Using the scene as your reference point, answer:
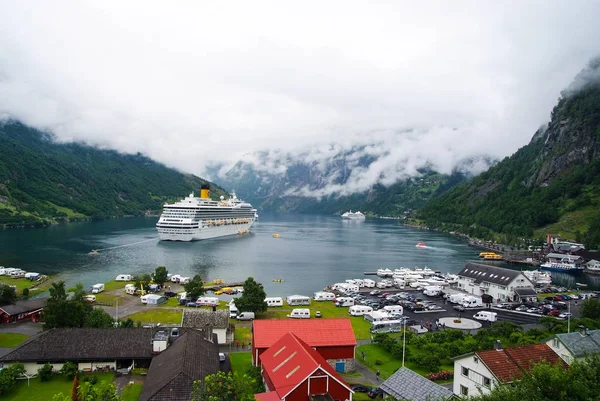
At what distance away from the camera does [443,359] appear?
26531 mm

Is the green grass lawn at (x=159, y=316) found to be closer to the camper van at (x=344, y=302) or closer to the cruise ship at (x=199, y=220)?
the camper van at (x=344, y=302)

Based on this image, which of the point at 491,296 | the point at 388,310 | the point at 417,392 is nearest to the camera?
the point at 417,392

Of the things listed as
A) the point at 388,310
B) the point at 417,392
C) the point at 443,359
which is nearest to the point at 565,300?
the point at 388,310

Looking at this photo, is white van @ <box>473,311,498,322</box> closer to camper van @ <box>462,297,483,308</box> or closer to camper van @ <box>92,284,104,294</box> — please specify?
camper van @ <box>462,297,483,308</box>

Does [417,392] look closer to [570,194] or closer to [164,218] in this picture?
[164,218]

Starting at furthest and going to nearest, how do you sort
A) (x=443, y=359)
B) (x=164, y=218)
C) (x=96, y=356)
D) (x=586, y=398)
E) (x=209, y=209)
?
1. (x=209, y=209)
2. (x=164, y=218)
3. (x=443, y=359)
4. (x=96, y=356)
5. (x=586, y=398)

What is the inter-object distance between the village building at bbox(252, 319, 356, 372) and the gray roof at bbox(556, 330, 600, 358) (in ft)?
35.4

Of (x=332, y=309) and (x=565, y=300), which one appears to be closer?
(x=332, y=309)

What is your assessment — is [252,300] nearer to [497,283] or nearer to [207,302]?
[207,302]

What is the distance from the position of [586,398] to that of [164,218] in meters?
105

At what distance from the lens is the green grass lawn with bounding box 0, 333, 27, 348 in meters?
29.4

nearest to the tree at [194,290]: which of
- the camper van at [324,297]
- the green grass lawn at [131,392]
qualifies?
the camper van at [324,297]

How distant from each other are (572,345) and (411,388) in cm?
840

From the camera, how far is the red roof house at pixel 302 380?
18953 mm
